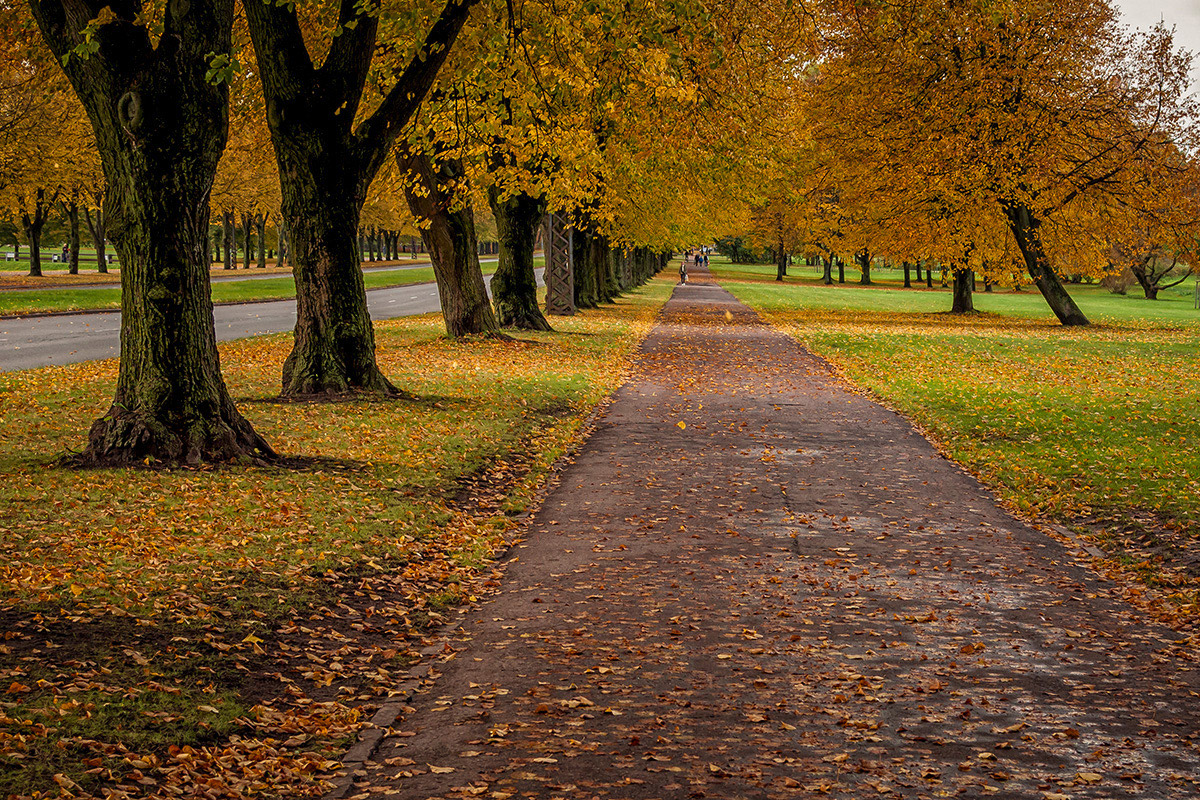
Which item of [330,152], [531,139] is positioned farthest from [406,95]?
[531,139]

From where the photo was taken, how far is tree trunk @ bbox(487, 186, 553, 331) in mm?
28828

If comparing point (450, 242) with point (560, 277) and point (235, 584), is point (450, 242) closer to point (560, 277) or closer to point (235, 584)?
point (560, 277)

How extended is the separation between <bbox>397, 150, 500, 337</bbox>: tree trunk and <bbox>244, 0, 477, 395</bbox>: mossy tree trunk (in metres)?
7.01

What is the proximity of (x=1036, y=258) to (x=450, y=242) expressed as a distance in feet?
77.7

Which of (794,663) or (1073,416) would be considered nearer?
(794,663)

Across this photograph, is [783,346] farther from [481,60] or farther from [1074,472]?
[1074,472]

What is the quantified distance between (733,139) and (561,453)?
1389 centimetres

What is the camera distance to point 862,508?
10.4m

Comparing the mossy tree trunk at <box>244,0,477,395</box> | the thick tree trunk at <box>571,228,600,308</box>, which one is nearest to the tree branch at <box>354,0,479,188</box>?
the mossy tree trunk at <box>244,0,477,395</box>

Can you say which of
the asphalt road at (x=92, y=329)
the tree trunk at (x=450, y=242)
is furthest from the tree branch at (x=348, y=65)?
the tree trunk at (x=450, y=242)

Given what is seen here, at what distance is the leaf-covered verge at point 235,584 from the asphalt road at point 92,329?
634cm

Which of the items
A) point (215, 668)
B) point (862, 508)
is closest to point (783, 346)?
point (862, 508)

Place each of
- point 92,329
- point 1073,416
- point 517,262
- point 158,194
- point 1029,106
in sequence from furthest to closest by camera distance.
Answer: point 1029,106 → point 517,262 → point 92,329 → point 1073,416 → point 158,194

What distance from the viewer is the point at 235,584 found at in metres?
7.28
